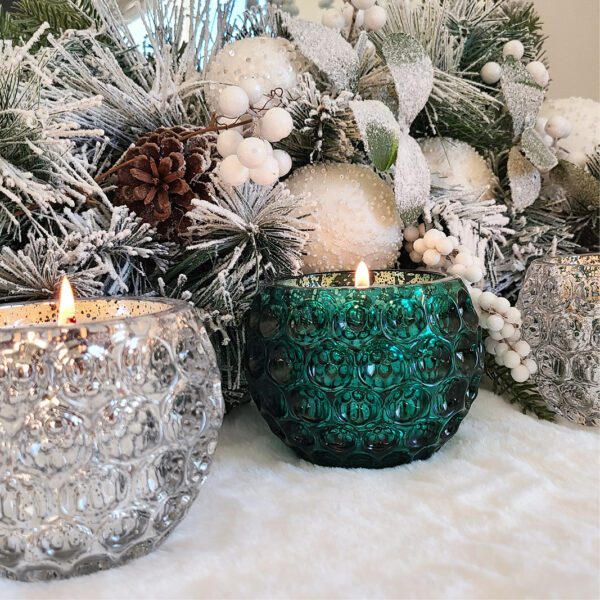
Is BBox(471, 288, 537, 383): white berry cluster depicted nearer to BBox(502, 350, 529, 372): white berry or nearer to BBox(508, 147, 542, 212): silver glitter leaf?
BBox(502, 350, 529, 372): white berry

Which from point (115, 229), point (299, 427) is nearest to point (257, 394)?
point (299, 427)

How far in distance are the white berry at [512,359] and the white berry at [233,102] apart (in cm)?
24

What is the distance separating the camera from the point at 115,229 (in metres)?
0.45

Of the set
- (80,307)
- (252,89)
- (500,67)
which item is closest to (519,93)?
(500,67)

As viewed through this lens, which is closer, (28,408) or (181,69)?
(28,408)

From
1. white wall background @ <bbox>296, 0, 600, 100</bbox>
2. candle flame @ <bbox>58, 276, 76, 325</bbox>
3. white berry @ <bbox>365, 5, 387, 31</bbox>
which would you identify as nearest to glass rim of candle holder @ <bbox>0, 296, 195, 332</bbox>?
candle flame @ <bbox>58, 276, 76, 325</bbox>

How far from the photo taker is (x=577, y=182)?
2.05 ft

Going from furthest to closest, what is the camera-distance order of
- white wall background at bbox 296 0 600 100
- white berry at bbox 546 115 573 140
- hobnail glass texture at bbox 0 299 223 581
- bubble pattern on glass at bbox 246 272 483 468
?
1. white wall background at bbox 296 0 600 100
2. white berry at bbox 546 115 573 140
3. bubble pattern on glass at bbox 246 272 483 468
4. hobnail glass texture at bbox 0 299 223 581

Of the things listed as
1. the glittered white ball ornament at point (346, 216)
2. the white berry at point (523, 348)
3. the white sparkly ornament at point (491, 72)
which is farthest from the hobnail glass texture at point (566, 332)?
the white sparkly ornament at point (491, 72)

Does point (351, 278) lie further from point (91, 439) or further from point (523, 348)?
point (91, 439)

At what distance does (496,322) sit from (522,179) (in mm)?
173

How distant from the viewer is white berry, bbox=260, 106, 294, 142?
434mm

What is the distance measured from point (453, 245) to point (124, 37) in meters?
0.31

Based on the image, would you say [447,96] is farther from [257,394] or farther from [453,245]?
[257,394]
